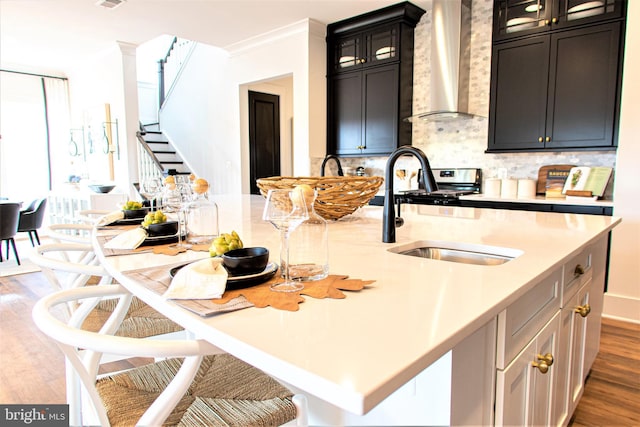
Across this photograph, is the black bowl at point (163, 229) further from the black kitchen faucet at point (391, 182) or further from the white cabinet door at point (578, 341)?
the white cabinet door at point (578, 341)

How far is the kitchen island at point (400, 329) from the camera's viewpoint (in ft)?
1.90

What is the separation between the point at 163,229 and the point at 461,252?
112 centimetres

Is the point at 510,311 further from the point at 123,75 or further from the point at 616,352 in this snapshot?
the point at 123,75

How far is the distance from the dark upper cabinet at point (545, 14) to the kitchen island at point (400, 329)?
2815 millimetres

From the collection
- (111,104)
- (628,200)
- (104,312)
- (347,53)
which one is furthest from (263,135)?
Answer: (104,312)

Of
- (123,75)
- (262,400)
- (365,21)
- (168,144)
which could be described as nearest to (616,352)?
(262,400)

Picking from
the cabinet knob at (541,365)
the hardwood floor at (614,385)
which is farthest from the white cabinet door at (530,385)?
the hardwood floor at (614,385)

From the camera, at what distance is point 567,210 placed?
134 inches

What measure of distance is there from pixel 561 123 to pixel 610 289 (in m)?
1.45

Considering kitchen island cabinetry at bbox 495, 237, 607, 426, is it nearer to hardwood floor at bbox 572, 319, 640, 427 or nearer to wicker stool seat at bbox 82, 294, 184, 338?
hardwood floor at bbox 572, 319, 640, 427

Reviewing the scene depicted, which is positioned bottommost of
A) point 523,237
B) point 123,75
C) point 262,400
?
point 262,400

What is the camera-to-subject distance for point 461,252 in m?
1.51

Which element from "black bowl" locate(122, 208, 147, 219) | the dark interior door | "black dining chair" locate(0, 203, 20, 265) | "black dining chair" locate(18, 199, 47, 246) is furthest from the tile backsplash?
"black dining chair" locate(18, 199, 47, 246)

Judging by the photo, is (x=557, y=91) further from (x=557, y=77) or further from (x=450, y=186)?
(x=450, y=186)
